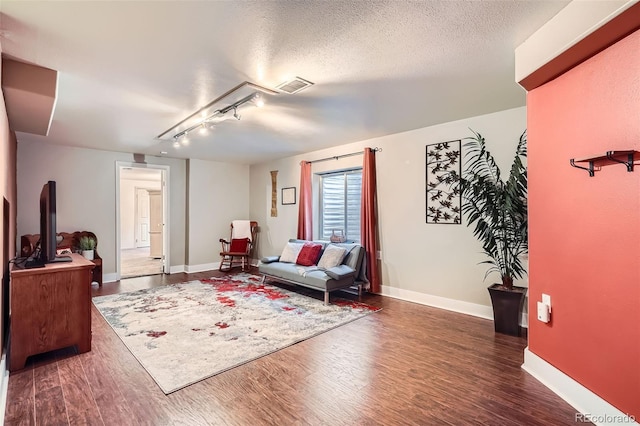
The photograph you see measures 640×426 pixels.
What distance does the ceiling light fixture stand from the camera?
2.83 metres

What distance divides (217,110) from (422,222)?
3042 mm

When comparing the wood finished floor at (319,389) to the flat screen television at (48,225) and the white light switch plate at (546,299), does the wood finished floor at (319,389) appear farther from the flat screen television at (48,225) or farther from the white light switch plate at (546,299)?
the flat screen television at (48,225)

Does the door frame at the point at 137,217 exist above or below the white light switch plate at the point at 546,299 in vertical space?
above

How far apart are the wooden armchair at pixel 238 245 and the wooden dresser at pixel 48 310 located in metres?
3.64

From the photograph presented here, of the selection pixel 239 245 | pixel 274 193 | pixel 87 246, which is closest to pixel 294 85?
pixel 274 193

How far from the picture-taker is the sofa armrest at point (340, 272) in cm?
413

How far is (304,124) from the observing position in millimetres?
4016

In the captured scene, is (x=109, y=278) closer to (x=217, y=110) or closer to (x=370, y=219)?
(x=217, y=110)

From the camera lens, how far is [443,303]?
4.02 meters

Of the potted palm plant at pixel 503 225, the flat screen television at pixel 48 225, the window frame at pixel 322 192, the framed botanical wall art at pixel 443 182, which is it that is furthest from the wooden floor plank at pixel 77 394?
the framed botanical wall art at pixel 443 182

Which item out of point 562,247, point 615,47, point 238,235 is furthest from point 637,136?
point 238,235

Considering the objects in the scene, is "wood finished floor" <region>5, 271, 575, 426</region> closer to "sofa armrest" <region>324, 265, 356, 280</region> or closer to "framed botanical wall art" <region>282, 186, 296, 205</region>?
"sofa armrest" <region>324, 265, 356, 280</region>

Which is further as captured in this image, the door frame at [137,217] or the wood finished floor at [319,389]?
the door frame at [137,217]

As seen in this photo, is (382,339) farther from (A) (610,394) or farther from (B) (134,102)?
(B) (134,102)
